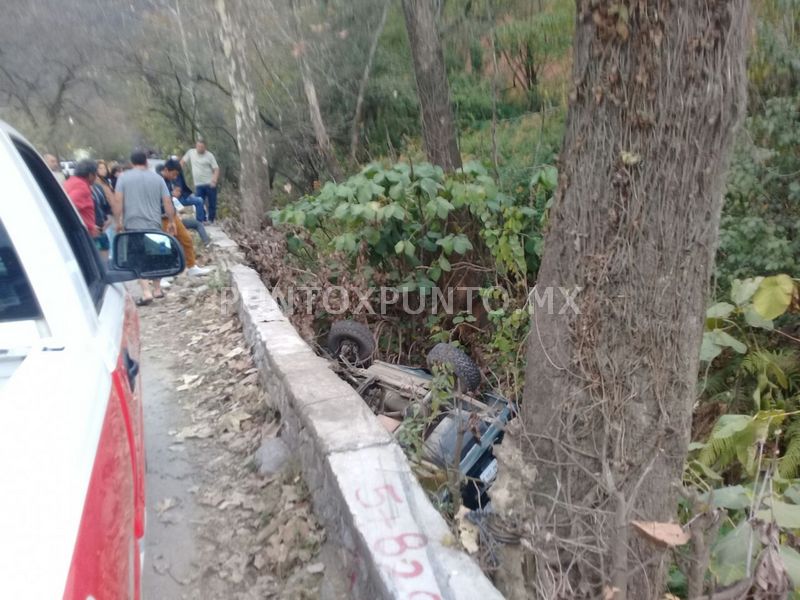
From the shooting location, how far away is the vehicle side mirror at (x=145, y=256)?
2791 millimetres

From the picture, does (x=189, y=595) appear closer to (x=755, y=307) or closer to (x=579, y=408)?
(x=579, y=408)

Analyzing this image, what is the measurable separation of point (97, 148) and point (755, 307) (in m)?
34.2

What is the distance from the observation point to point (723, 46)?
87.2 inches

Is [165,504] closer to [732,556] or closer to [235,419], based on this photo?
[235,419]

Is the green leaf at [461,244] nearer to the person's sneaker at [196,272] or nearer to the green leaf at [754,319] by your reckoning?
the green leaf at [754,319]

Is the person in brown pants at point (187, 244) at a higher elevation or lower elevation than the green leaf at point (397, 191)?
lower

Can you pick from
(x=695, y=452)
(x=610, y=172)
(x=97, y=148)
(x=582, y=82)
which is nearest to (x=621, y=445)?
(x=610, y=172)

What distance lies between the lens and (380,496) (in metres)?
2.67

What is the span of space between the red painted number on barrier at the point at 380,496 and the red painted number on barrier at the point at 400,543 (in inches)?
8.0

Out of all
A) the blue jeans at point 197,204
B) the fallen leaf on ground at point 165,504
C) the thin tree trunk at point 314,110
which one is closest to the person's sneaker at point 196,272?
the blue jeans at point 197,204

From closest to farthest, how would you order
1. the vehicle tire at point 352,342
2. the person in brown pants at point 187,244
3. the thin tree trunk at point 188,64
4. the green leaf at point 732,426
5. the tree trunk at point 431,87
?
the green leaf at point 732,426
the vehicle tire at point 352,342
the person in brown pants at point 187,244
the tree trunk at point 431,87
the thin tree trunk at point 188,64

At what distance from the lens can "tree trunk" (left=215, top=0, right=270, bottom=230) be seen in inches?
440

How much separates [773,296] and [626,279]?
1.73 meters

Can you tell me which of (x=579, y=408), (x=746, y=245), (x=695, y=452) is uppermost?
(x=579, y=408)
